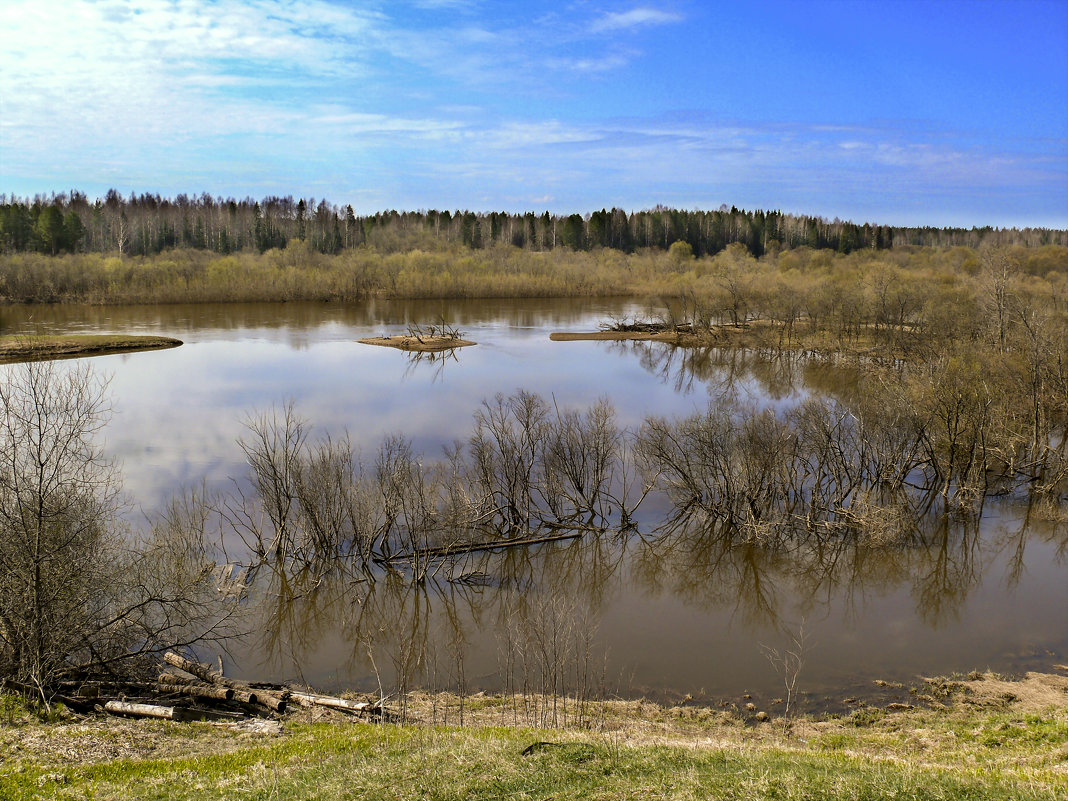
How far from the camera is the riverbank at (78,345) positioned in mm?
42531

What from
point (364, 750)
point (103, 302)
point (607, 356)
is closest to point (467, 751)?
point (364, 750)

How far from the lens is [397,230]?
420 ft

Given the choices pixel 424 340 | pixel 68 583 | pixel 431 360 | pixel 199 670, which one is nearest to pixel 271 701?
pixel 199 670

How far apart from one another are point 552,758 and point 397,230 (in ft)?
413

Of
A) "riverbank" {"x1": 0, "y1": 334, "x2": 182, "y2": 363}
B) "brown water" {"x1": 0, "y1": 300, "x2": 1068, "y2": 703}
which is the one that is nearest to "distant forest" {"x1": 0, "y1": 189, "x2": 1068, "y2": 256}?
"riverbank" {"x1": 0, "y1": 334, "x2": 182, "y2": 363}

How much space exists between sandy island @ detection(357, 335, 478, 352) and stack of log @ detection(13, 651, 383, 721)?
3818 centimetres

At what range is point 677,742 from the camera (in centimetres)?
982

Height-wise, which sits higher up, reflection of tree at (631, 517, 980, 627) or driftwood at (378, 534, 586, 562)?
driftwood at (378, 534, 586, 562)

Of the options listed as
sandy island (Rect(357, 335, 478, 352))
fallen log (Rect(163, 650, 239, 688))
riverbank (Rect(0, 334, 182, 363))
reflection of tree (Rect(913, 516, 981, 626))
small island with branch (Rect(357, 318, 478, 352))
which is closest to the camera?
fallen log (Rect(163, 650, 239, 688))

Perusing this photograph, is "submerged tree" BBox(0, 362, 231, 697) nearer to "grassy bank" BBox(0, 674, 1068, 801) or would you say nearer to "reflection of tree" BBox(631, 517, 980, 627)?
"grassy bank" BBox(0, 674, 1068, 801)

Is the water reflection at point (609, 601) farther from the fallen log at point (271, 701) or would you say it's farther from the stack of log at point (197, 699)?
the fallen log at point (271, 701)

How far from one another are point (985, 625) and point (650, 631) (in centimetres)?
689

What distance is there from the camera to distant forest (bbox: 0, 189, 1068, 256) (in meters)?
105

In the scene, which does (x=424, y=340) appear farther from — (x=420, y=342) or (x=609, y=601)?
(x=609, y=601)
